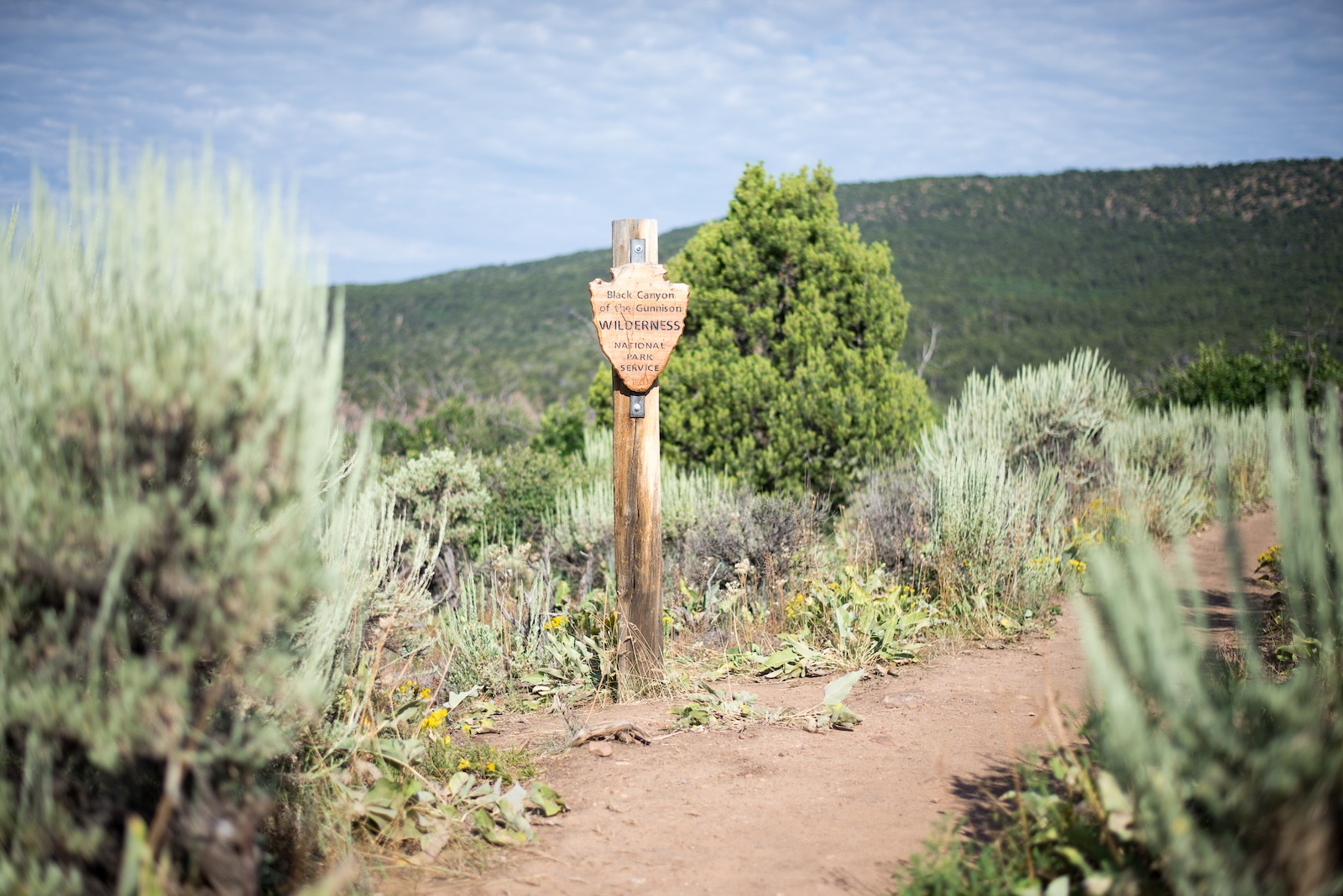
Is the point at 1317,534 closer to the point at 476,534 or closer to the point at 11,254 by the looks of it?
the point at 11,254

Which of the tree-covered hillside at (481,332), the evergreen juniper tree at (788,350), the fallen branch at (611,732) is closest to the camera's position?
the fallen branch at (611,732)

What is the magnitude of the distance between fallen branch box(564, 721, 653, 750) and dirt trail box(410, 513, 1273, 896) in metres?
0.05

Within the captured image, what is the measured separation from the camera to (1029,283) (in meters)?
45.8

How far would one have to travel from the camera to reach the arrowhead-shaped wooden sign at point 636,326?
4473mm

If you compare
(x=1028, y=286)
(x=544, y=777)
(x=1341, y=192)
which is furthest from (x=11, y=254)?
(x=1341, y=192)

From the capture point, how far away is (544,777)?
3.48 meters

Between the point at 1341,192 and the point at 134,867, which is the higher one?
the point at 1341,192

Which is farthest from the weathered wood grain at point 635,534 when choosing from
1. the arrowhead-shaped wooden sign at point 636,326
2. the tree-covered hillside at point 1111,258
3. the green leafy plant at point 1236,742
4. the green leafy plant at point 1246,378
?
the tree-covered hillside at point 1111,258

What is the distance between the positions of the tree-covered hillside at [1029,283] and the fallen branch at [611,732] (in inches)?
720

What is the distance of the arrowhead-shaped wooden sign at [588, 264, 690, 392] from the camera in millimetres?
4473

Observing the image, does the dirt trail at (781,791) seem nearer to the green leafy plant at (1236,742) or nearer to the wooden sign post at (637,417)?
the wooden sign post at (637,417)

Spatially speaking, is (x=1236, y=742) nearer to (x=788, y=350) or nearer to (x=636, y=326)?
(x=636, y=326)

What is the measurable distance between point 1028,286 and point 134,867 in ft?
162

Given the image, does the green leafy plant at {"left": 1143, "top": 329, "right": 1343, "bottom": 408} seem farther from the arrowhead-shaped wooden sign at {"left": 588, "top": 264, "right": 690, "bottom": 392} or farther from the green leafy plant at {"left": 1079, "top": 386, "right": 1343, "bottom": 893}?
the green leafy plant at {"left": 1079, "top": 386, "right": 1343, "bottom": 893}
